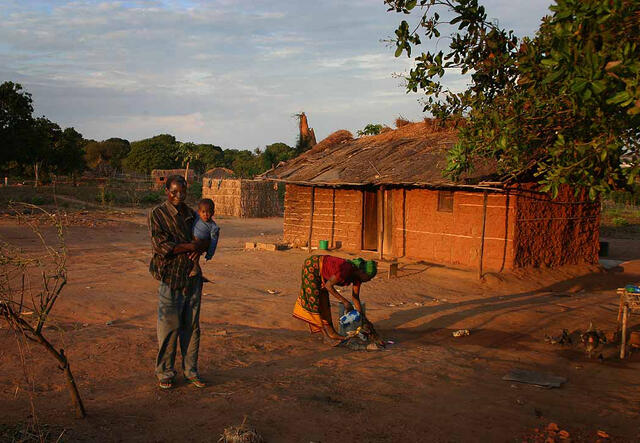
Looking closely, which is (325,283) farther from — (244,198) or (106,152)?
(106,152)

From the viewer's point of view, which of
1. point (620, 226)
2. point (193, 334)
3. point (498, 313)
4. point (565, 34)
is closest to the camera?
point (565, 34)

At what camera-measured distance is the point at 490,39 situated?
6.10m

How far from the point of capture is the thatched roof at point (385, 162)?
12.5 metres

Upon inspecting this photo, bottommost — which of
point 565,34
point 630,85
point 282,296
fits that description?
point 282,296

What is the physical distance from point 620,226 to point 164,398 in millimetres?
26070

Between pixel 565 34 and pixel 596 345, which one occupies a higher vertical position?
pixel 565 34

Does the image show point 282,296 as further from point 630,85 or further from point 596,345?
point 630,85

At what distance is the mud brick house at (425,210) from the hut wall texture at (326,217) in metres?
0.03

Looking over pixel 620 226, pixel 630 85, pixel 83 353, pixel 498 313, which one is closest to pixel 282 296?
pixel 498 313

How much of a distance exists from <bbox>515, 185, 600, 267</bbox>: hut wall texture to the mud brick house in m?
0.02

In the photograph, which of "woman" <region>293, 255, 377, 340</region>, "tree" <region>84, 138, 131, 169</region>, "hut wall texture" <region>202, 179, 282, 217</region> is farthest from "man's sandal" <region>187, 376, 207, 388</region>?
"tree" <region>84, 138, 131, 169</region>

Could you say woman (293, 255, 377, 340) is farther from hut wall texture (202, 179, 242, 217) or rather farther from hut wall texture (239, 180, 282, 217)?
hut wall texture (202, 179, 242, 217)

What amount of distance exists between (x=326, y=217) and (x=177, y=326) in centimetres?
1118

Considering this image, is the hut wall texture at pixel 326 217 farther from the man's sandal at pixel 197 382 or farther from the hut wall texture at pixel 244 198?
the hut wall texture at pixel 244 198
